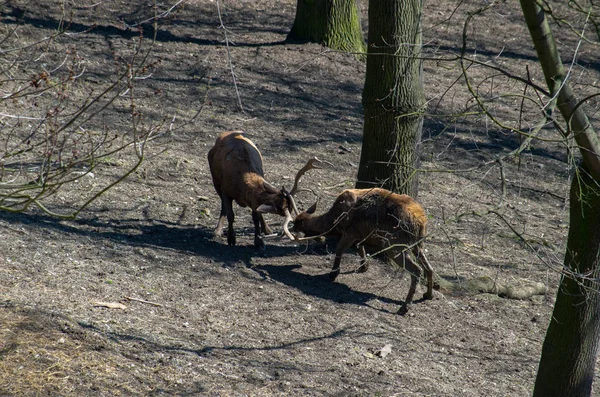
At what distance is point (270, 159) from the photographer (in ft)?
37.9

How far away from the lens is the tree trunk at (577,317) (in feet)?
19.6

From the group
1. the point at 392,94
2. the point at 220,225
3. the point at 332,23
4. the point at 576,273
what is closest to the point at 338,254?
the point at 220,225

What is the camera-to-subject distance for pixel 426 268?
8117 mm

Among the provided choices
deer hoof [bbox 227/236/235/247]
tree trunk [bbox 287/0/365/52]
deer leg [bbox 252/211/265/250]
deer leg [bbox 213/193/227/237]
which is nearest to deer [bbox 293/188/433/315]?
deer leg [bbox 252/211/265/250]

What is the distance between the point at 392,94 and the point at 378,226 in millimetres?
1643

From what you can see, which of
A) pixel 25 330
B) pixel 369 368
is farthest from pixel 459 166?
pixel 25 330

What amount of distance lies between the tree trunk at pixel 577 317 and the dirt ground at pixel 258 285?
1.47ft

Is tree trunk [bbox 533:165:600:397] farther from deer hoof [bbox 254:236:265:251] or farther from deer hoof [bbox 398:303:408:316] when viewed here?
deer hoof [bbox 254:236:265:251]

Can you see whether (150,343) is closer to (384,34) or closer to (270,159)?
(384,34)

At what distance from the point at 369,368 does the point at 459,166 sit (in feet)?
21.3

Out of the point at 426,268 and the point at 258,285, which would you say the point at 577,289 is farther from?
the point at 258,285

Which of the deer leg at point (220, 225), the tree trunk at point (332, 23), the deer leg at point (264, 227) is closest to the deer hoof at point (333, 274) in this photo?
the deer leg at point (264, 227)

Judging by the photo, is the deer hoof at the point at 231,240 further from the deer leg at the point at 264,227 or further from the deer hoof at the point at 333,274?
the deer hoof at the point at 333,274

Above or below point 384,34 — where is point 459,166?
below
